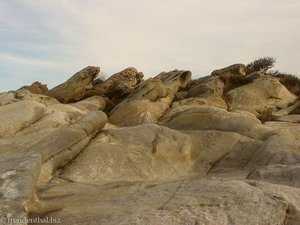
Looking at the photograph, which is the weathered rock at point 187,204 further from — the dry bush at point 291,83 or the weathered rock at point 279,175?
the dry bush at point 291,83

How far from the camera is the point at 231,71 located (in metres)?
34.2

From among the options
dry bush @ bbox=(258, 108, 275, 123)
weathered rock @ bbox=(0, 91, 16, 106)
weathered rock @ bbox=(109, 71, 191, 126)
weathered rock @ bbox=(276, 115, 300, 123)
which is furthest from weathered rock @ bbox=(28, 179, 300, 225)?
weathered rock @ bbox=(0, 91, 16, 106)

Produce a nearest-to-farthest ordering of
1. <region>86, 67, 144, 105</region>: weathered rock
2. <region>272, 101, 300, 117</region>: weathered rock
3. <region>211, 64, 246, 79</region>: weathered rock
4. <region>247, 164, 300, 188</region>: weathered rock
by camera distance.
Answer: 1. <region>247, 164, 300, 188</region>: weathered rock
2. <region>272, 101, 300, 117</region>: weathered rock
3. <region>86, 67, 144, 105</region>: weathered rock
4. <region>211, 64, 246, 79</region>: weathered rock

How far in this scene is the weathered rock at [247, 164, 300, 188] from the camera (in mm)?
11656

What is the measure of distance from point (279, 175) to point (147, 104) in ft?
48.5

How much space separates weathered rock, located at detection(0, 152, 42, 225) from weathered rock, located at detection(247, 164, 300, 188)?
5.82 meters

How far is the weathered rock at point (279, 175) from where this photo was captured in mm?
11656

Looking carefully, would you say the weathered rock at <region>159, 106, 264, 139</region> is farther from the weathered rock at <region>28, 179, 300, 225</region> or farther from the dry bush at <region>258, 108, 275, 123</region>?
the weathered rock at <region>28, 179, 300, 225</region>

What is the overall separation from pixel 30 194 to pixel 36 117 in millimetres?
9153

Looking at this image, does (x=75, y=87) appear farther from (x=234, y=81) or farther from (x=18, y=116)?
(x=18, y=116)

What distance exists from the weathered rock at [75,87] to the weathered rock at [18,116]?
40.8 ft

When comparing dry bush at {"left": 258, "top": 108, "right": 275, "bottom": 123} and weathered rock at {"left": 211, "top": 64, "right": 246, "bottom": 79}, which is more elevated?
weathered rock at {"left": 211, "top": 64, "right": 246, "bottom": 79}

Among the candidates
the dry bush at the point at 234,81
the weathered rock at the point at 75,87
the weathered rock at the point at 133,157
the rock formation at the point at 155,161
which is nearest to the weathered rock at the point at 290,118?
the rock formation at the point at 155,161

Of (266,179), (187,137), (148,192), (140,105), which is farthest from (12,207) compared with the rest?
(140,105)
